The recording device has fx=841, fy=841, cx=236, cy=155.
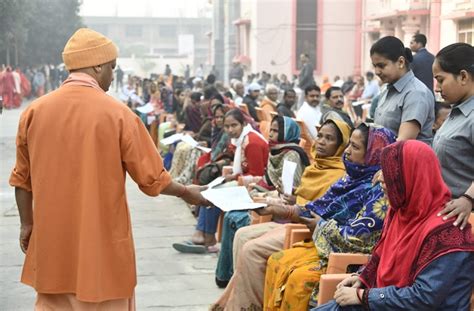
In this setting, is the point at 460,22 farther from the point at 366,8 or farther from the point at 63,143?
the point at 63,143

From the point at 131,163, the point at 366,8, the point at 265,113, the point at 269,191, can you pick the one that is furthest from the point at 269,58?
the point at 131,163

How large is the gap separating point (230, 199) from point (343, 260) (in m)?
0.87

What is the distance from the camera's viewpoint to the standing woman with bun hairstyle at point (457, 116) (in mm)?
3867

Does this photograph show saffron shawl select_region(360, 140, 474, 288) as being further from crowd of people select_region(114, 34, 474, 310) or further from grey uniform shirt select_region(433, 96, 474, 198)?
grey uniform shirt select_region(433, 96, 474, 198)

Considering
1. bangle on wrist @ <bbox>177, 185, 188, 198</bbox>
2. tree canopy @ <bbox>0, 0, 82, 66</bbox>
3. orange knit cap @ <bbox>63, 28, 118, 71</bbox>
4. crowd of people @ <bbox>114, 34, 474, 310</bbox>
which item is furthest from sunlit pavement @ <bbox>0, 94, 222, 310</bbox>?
tree canopy @ <bbox>0, 0, 82, 66</bbox>

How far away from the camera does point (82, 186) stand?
354 centimetres

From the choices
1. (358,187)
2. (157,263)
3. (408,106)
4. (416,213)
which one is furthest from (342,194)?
(157,263)

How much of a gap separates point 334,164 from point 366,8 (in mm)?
24573

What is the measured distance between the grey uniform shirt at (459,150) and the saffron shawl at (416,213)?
653 millimetres

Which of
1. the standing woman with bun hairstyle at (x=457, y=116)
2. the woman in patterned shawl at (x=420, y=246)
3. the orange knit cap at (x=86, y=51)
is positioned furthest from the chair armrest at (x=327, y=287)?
the orange knit cap at (x=86, y=51)

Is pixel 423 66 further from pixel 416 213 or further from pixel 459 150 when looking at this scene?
pixel 416 213

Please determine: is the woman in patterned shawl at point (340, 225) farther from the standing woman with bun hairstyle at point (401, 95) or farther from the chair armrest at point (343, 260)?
the standing woman with bun hairstyle at point (401, 95)

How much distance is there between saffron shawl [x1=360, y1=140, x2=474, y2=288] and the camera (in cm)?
326

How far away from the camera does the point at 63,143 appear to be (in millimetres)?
3547
